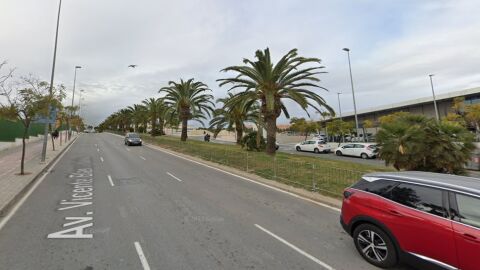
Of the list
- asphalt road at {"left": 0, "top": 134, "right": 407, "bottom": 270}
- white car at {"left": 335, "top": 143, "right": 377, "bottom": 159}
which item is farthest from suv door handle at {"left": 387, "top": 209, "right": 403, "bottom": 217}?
white car at {"left": 335, "top": 143, "right": 377, "bottom": 159}

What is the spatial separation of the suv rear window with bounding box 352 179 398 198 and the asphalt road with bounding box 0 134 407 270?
46.2 inches

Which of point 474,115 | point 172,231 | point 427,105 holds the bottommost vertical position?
point 172,231

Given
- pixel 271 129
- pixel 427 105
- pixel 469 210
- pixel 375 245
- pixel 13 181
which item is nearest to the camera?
pixel 469 210

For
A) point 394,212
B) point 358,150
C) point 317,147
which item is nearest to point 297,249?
point 394,212

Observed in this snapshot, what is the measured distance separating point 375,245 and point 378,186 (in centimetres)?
99

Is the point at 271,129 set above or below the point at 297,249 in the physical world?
above

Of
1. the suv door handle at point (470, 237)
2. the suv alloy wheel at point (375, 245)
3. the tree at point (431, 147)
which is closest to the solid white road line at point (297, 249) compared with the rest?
the suv alloy wheel at point (375, 245)

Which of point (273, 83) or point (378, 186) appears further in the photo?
point (273, 83)

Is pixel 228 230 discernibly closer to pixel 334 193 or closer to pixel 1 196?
pixel 334 193

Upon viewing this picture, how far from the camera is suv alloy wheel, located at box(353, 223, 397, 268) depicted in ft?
16.0

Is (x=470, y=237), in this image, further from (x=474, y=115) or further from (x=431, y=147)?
(x=474, y=115)

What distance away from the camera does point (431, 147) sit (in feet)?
35.4

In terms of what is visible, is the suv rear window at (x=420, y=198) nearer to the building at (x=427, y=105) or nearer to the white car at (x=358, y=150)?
the white car at (x=358, y=150)

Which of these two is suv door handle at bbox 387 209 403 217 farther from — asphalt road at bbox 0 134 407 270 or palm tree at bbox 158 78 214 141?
palm tree at bbox 158 78 214 141
